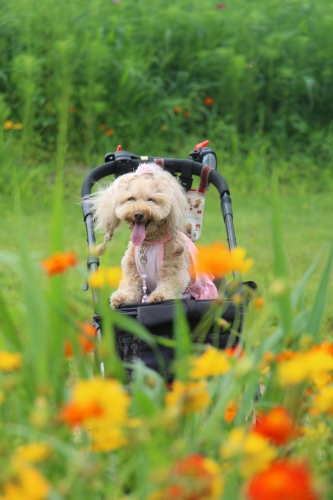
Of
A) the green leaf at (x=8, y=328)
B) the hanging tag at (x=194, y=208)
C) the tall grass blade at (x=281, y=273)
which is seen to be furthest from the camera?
the hanging tag at (x=194, y=208)

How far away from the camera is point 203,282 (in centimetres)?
313

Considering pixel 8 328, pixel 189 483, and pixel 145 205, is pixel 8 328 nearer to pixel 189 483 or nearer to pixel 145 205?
pixel 189 483

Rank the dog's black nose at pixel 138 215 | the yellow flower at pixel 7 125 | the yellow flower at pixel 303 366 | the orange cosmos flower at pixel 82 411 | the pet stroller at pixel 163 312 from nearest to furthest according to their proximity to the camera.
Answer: the orange cosmos flower at pixel 82 411, the yellow flower at pixel 303 366, the pet stroller at pixel 163 312, the dog's black nose at pixel 138 215, the yellow flower at pixel 7 125

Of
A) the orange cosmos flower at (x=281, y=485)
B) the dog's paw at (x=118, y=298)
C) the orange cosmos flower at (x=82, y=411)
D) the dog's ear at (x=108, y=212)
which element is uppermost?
the orange cosmos flower at (x=82, y=411)

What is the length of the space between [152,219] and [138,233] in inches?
3.5

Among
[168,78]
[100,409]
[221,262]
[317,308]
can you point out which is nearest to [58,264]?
[221,262]

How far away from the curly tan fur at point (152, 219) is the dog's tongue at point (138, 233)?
0.02m

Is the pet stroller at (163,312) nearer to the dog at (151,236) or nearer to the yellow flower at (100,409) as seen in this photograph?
the dog at (151,236)

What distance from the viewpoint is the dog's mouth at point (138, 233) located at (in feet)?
9.52

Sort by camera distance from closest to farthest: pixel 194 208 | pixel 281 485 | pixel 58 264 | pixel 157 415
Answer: pixel 281 485
pixel 157 415
pixel 58 264
pixel 194 208

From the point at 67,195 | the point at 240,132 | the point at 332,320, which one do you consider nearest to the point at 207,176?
the point at 332,320

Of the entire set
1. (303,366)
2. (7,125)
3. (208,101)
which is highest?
(303,366)

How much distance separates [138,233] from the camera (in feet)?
9.61

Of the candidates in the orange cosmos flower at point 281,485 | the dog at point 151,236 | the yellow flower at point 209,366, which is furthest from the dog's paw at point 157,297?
the orange cosmos flower at point 281,485
